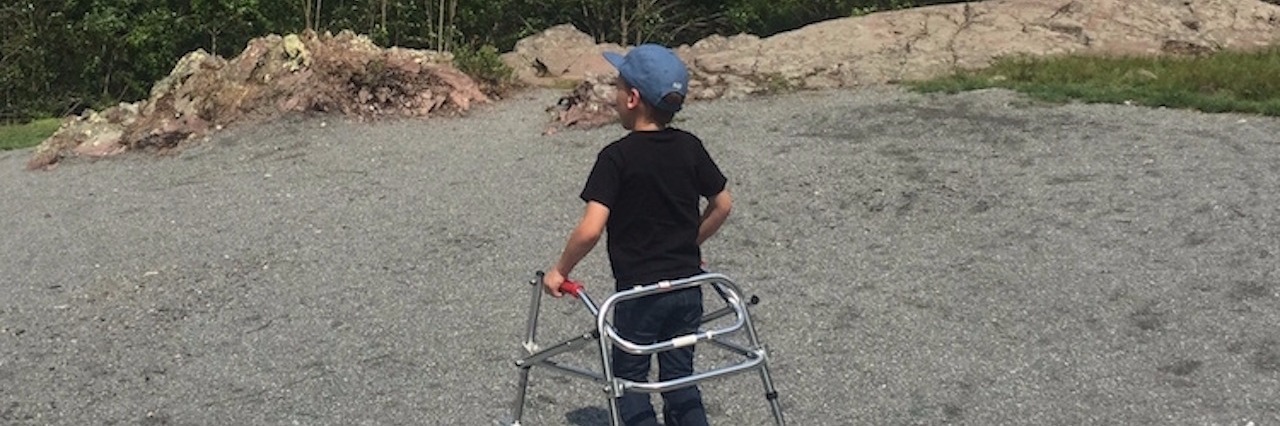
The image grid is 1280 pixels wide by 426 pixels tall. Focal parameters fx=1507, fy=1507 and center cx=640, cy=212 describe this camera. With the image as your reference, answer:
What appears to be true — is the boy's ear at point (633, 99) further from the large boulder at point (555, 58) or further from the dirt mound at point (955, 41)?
the large boulder at point (555, 58)

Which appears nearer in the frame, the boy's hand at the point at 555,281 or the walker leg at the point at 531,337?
the boy's hand at the point at 555,281

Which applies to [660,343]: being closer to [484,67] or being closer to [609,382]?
[609,382]

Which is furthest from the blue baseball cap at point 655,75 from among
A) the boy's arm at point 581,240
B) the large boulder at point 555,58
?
the large boulder at point 555,58

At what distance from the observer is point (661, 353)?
4.68m

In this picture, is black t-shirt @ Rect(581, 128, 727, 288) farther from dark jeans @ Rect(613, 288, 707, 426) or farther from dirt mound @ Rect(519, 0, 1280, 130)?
dirt mound @ Rect(519, 0, 1280, 130)

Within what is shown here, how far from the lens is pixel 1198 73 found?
12.7 m

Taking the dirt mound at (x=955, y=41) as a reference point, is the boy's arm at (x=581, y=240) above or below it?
above

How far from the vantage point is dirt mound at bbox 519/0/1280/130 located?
13.6 metres

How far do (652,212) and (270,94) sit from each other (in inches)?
373

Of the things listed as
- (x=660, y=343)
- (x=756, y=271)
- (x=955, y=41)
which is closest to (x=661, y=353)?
(x=660, y=343)

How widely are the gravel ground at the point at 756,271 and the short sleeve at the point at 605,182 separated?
1629mm

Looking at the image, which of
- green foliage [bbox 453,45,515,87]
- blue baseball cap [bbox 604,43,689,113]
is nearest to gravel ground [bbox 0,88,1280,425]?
blue baseball cap [bbox 604,43,689,113]

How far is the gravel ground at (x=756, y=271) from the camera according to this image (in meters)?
6.15

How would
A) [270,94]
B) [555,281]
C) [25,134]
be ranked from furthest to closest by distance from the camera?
[25,134], [270,94], [555,281]
